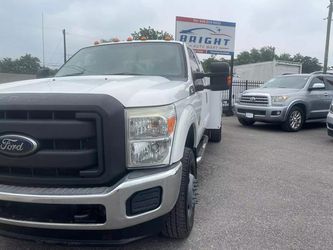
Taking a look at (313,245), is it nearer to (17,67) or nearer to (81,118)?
(81,118)

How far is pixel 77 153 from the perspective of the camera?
98.0 inches

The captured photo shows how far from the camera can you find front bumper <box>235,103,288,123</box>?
10391 millimetres

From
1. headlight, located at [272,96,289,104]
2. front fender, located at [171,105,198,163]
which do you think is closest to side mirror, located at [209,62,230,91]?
front fender, located at [171,105,198,163]

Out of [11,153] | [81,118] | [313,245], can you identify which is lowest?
[313,245]

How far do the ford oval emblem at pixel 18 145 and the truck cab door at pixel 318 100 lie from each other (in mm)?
10041

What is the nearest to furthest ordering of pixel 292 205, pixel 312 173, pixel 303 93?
pixel 292 205
pixel 312 173
pixel 303 93

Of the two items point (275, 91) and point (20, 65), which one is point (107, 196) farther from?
point (20, 65)

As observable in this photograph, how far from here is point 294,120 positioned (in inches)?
421

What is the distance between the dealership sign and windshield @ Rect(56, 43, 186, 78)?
1101cm

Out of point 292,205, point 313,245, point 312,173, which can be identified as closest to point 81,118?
point 313,245

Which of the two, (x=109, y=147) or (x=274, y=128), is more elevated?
(x=109, y=147)

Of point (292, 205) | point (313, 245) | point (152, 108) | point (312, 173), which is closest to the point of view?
point (152, 108)

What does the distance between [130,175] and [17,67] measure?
61.2 meters

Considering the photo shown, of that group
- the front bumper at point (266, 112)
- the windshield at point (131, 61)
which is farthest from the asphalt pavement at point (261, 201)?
the front bumper at point (266, 112)
